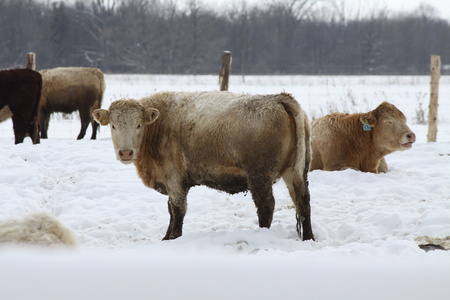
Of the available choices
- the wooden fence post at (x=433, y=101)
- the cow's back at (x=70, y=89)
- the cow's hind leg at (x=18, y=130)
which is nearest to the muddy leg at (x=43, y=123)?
the cow's back at (x=70, y=89)

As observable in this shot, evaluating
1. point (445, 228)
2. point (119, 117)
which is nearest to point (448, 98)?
point (445, 228)

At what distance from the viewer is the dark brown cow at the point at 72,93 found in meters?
12.2

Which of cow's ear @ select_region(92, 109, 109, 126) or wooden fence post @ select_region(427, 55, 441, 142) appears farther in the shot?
wooden fence post @ select_region(427, 55, 441, 142)

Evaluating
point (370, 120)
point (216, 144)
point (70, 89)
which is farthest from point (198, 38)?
point (216, 144)

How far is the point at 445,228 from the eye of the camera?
188 inches

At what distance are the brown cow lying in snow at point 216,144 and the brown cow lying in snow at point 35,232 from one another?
1949mm

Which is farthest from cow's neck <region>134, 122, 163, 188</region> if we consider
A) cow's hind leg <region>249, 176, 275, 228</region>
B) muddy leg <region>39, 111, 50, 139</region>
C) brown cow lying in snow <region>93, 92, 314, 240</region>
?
muddy leg <region>39, 111, 50, 139</region>

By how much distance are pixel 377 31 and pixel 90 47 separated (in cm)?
2859

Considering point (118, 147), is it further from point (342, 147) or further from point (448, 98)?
point (448, 98)

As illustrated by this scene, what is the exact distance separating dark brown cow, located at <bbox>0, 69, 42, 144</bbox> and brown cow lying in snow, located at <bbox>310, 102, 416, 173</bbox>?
604 centimetres

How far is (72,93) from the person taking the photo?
12.2 meters

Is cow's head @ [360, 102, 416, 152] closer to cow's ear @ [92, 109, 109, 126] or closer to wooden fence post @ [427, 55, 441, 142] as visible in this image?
wooden fence post @ [427, 55, 441, 142]

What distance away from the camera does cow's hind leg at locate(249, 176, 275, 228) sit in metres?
4.45

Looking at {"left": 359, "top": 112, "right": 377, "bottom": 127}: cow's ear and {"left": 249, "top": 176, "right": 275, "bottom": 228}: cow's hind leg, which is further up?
{"left": 359, "top": 112, "right": 377, "bottom": 127}: cow's ear
